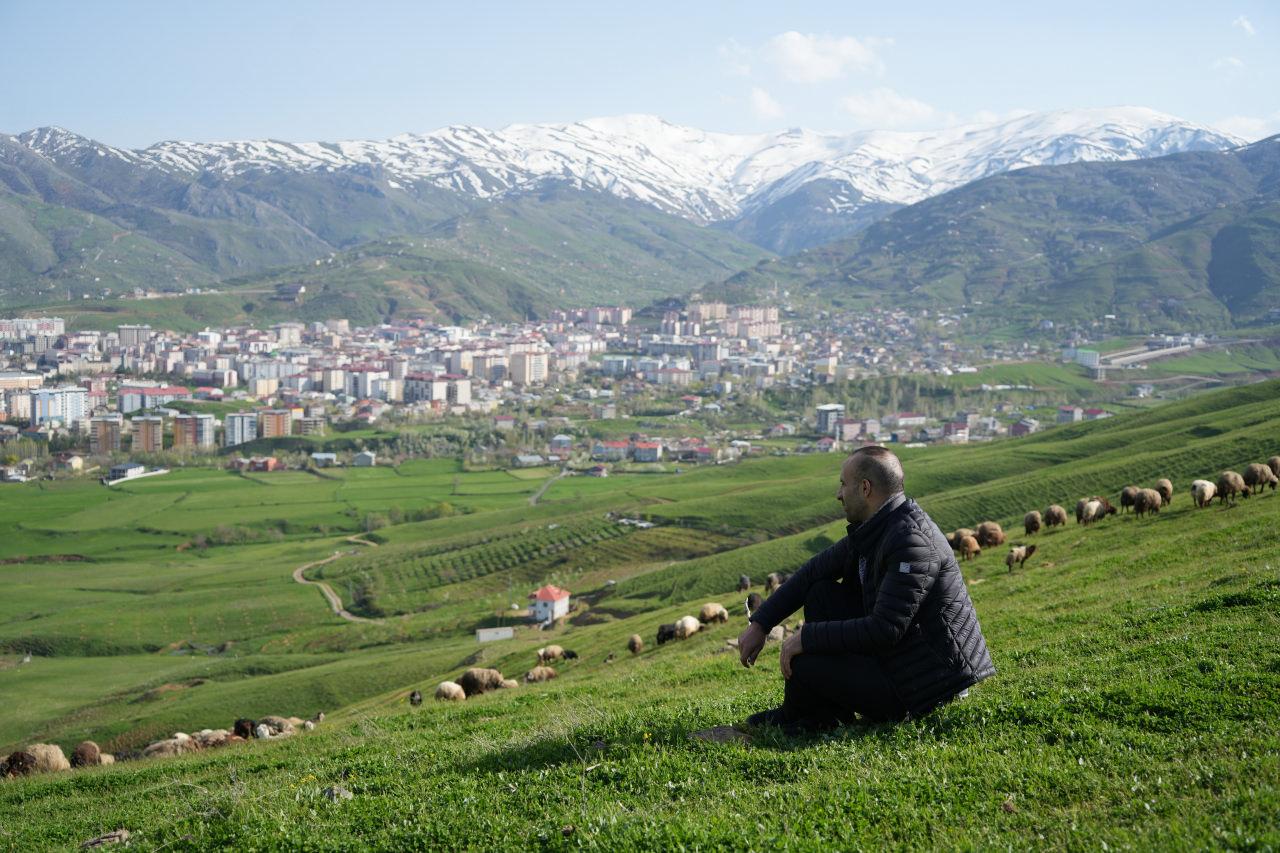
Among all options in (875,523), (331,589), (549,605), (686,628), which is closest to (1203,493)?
(686,628)

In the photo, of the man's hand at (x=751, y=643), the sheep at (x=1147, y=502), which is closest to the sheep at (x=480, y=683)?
the man's hand at (x=751, y=643)

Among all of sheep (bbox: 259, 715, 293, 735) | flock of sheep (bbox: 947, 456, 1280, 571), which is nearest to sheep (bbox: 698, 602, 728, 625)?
flock of sheep (bbox: 947, 456, 1280, 571)

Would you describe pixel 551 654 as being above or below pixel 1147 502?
below

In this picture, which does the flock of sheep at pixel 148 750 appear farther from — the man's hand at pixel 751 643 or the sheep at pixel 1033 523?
the sheep at pixel 1033 523

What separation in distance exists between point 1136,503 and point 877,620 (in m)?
26.7

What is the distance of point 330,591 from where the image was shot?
2923 inches

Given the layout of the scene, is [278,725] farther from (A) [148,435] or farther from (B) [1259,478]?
(A) [148,435]

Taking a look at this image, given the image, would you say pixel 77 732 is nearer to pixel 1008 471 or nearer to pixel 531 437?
pixel 1008 471

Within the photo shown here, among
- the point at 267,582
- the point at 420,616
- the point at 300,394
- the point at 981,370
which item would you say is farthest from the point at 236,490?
the point at 981,370

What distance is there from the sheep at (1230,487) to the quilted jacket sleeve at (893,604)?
25.1m

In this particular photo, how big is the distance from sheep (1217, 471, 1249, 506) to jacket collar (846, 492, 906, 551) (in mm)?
24911

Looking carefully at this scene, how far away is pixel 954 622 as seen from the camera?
8.09m

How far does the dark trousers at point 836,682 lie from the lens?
26.6 ft

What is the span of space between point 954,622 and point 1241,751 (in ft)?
7.04
